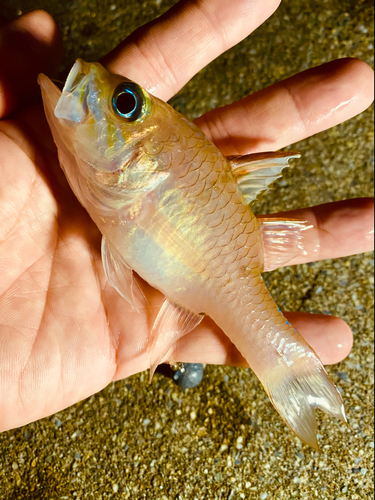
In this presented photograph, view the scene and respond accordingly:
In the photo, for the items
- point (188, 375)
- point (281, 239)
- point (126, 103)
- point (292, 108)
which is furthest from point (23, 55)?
point (188, 375)

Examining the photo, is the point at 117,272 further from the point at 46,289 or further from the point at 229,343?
the point at 229,343

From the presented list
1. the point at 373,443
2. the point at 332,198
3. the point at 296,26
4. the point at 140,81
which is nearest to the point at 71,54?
the point at 140,81

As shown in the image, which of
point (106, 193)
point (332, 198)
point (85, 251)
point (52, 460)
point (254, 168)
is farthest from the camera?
point (332, 198)

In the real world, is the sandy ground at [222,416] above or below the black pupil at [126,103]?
below

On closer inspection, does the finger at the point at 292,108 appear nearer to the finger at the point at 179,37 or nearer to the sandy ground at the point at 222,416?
the finger at the point at 179,37

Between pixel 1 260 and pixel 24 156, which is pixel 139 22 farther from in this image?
pixel 1 260

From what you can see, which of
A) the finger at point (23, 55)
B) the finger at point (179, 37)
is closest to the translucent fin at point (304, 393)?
the finger at point (179, 37)

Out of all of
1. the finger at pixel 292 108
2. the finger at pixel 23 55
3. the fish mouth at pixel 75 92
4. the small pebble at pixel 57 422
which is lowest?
the small pebble at pixel 57 422

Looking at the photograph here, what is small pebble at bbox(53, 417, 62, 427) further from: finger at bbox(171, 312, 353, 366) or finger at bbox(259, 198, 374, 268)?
finger at bbox(259, 198, 374, 268)
